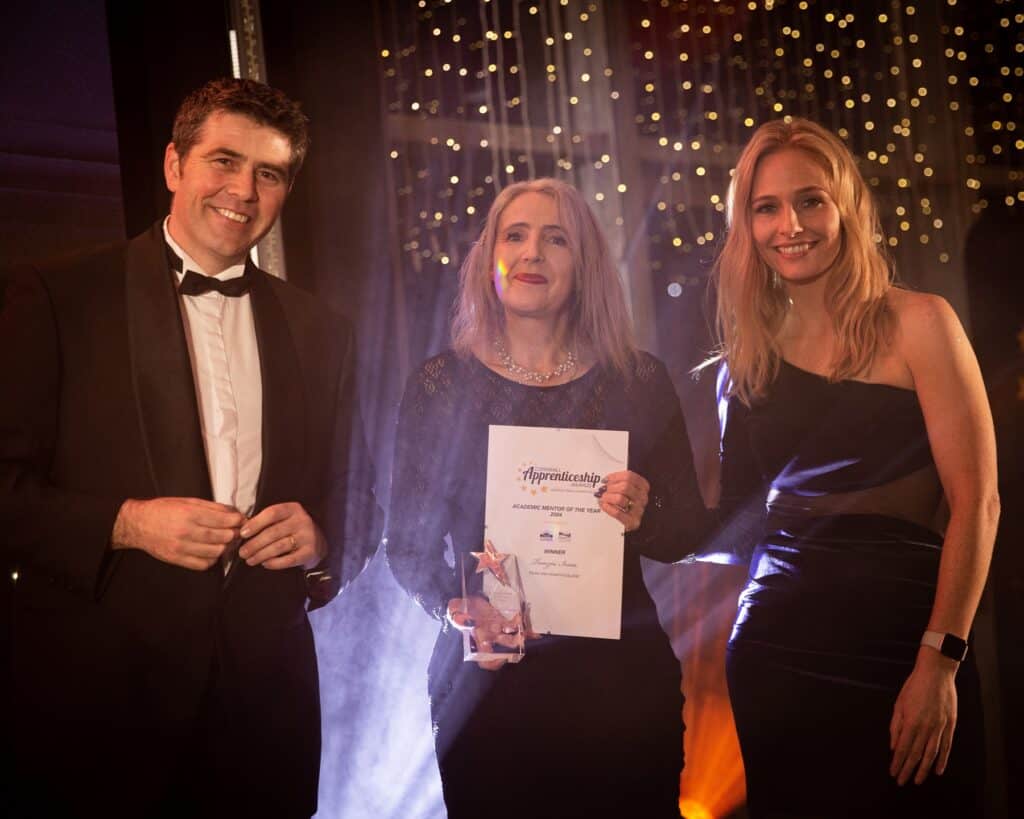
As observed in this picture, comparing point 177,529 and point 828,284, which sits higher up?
point 828,284

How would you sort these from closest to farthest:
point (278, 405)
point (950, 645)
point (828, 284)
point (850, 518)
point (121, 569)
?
1. point (121, 569)
2. point (278, 405)
3. point (950, 645)
4. point (850, 518)
5. point (828, 284)

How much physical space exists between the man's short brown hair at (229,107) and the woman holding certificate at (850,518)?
1.13 m

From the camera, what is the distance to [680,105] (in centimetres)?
379

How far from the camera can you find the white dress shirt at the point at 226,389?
186cm

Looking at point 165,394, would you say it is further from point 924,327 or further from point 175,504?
point 924,327

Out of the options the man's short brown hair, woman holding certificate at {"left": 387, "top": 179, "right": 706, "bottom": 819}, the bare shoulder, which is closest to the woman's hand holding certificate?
woman holding certificate at {"left": 387, "top": 179, "right": 706, "bottom": 819}

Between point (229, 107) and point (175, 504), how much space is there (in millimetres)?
820

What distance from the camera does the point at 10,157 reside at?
2.02 m

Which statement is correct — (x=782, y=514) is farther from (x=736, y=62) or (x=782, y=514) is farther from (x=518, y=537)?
(x=736, y=62)

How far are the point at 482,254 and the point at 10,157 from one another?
108cm

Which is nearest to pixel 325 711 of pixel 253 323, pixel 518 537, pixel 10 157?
pixel 518 537

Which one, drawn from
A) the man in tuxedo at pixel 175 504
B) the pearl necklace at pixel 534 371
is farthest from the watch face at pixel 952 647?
the man in tuxedo at pixel 175 504

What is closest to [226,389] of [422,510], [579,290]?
[422,510]

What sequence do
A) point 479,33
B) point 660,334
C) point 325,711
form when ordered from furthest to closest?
point 660,334
point 479,33
point 325,711
